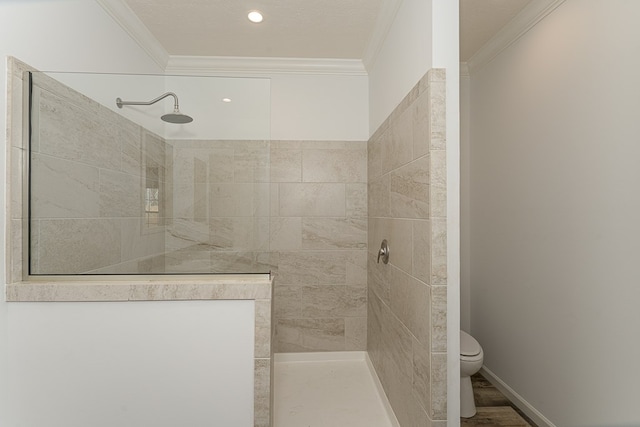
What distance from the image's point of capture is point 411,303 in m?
1.60

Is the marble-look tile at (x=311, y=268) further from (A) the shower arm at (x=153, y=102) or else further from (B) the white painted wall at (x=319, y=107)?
(A) the shower arm at (x=153, y=102)

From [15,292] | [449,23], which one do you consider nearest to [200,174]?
[15,292]

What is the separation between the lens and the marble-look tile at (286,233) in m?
2.70

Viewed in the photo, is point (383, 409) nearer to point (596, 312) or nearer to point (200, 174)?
point (596, 312)

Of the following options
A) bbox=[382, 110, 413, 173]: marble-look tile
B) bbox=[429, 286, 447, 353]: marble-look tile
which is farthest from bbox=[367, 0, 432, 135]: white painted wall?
bbox=[429, 286, 447, 353]: marble-look tile

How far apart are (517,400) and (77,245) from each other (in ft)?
9.01

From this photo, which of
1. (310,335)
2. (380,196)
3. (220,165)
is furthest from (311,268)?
(220,165)

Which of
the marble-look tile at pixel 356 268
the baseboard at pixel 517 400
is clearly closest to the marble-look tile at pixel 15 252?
the marble-look tile at pixel 356 268

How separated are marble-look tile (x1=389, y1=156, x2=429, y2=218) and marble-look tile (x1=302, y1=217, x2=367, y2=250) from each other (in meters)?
0.78

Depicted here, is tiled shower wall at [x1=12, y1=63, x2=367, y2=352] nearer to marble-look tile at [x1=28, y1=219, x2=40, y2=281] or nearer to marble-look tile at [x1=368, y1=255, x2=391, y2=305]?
marble-look tile at [x1=28, y1=219, x2=40, y2=281]

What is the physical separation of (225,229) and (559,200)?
1.83 metres

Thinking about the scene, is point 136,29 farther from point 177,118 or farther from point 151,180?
point 151,180

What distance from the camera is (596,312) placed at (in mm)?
1531

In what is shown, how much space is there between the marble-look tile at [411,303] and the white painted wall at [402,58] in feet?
3.33
